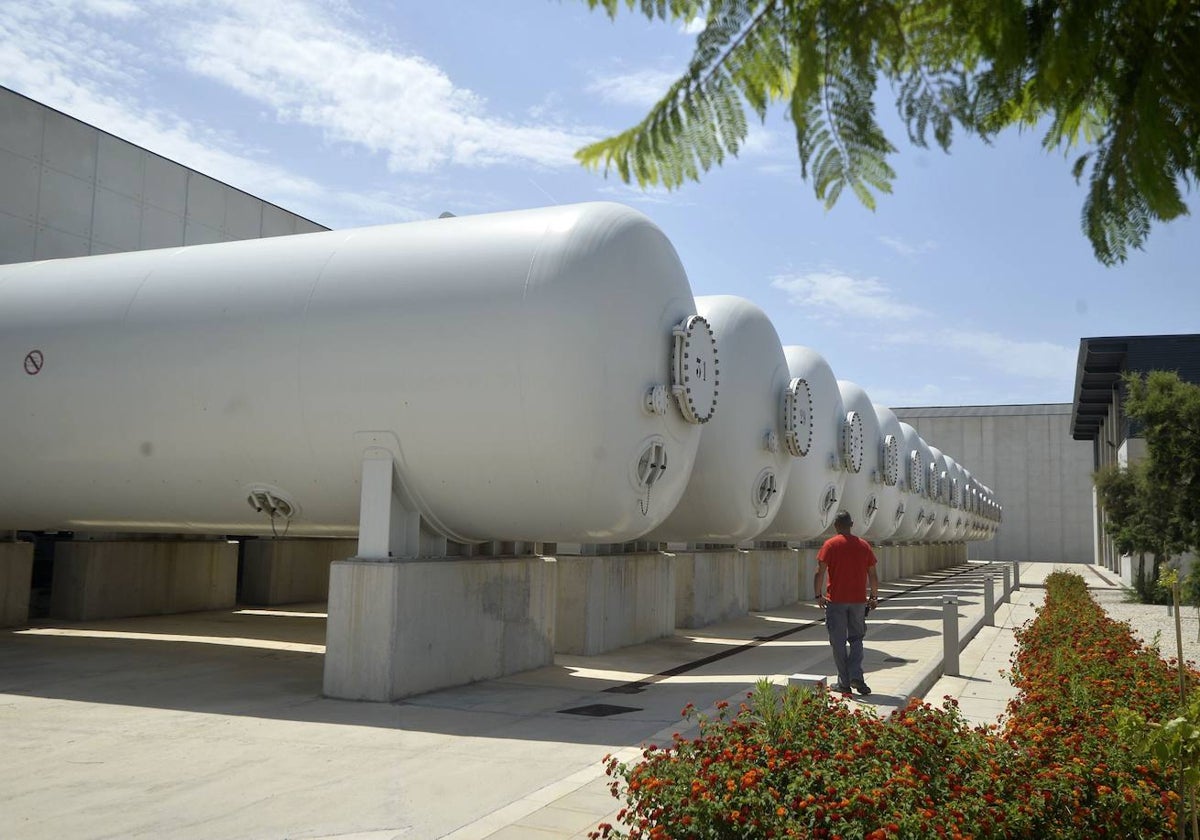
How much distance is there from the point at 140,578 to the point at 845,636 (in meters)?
12.3

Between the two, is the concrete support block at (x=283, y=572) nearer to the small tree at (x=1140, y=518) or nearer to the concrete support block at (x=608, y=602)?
the concrete support block at (x=608, y=602)

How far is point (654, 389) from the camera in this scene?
10289 mm

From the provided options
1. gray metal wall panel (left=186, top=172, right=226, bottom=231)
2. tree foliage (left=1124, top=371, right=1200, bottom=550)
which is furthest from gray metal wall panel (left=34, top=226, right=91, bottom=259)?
tree foliage (left=1124, top=371, right=1200, bottom=550)

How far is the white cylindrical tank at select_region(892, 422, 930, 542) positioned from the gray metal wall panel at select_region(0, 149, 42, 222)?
21558 mm

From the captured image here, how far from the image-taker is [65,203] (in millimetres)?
16469

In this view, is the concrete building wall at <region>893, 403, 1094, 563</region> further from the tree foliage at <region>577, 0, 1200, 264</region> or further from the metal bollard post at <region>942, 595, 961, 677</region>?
the tree foliage at <region>577, 0, 1200, 264</region>

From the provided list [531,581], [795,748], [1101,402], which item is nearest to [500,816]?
[795,748]

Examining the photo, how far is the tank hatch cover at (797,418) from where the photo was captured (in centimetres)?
1577

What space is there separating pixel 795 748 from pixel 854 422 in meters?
15.8

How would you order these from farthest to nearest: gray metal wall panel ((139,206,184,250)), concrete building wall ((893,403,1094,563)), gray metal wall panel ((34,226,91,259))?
concrete building wall ((893,403,1094,563)), gray metal wall panel ((139,206,184,250)), gray metal wall panel ((34,226,91,259))

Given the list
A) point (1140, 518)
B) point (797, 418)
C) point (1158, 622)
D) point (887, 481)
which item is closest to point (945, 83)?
point (797, 418)

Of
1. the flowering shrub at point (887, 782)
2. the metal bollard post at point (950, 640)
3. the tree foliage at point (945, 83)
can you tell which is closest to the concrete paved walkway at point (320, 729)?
the metal bollard post at point (950, 640)

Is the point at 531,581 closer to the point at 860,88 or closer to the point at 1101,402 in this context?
the point at 860,88

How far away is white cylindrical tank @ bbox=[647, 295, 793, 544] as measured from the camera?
48.1 ft
